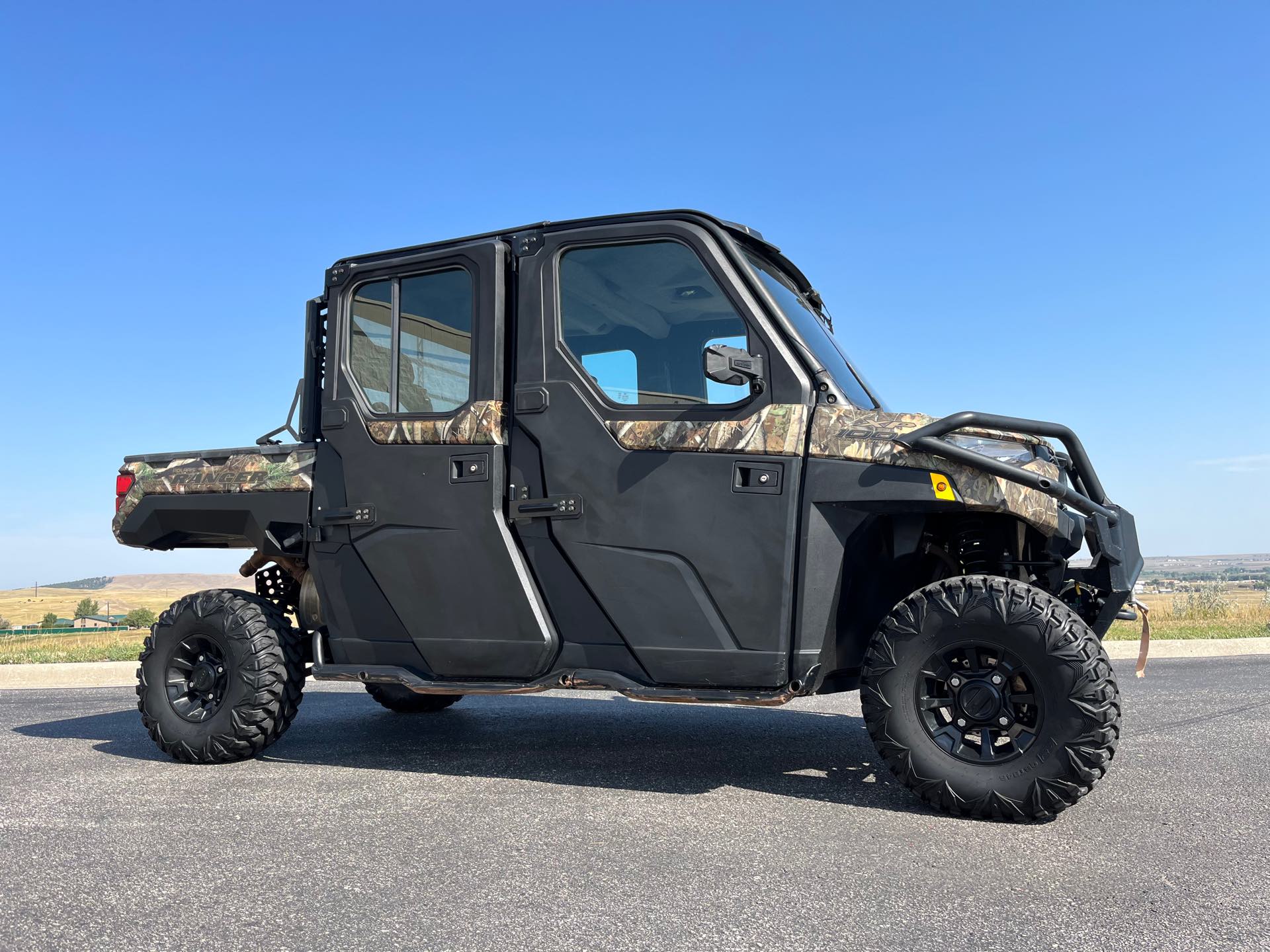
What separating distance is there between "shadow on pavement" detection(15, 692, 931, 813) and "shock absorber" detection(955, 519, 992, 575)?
1.07 m

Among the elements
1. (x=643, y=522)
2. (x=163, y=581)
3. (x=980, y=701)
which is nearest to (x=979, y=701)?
(x=980, y=701)

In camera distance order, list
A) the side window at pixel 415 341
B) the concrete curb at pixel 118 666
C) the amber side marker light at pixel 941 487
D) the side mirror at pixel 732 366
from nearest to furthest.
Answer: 1. the amber side marker light at pixel 941 487
2. the side mirror at pixel 732 366
3. the side window at pixel 415 341
4. the concrete curb at pixel 118 666

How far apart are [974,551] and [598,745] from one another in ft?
7.77

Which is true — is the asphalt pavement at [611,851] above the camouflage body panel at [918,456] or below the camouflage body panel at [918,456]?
below

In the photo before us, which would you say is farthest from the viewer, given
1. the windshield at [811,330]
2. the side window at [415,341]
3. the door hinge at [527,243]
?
the side window at [415,341]

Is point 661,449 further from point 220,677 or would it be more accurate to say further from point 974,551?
point 220,677

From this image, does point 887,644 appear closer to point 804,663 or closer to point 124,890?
point 804,663

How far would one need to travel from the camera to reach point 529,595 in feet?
15.2

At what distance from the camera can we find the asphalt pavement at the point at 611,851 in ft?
8.29

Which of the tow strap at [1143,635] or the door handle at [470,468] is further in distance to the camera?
the door handle at [470,468]

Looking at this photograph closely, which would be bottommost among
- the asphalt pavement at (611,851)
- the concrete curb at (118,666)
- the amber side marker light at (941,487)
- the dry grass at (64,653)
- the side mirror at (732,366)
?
the dry grass at (64,653)

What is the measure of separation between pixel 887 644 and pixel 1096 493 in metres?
1.16

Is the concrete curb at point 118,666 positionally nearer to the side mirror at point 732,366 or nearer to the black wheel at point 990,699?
the black wheel at point 990,699

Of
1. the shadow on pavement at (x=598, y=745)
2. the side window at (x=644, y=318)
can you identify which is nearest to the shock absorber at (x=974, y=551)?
the shadow on pavement at (x=598, y=745)
